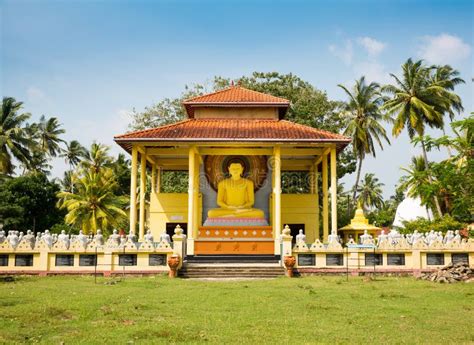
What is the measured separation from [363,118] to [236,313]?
107ft

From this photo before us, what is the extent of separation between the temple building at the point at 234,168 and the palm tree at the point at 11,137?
738 inches

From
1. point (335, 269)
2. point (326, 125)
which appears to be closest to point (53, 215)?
point (326, 125)

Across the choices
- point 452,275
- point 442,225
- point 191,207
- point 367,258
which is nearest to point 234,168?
point 191,207

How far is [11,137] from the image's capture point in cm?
4291

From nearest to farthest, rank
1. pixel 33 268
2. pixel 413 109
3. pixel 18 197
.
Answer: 1. pixel 33 268
2. pixel 413 109
3. pixel 18 197

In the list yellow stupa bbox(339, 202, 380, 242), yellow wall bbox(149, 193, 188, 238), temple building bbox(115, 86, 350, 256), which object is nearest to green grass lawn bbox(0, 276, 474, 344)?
temple building bbox(115, 86, 350, 256)

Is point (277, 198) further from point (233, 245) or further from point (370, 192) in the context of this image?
point (370, 192)

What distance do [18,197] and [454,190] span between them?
32.9 m

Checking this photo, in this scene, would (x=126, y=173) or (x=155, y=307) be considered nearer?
(x=155, y=307)

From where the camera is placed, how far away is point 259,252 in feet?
71.0

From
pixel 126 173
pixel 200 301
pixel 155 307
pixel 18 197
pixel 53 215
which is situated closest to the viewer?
pixel 155 307

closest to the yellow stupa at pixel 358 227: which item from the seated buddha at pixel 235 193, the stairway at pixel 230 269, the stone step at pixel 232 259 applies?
the seated buddha at pixel 235 193

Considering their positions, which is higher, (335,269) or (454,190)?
(454,190)

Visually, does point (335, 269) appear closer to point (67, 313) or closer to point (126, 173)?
point (67, 313)
